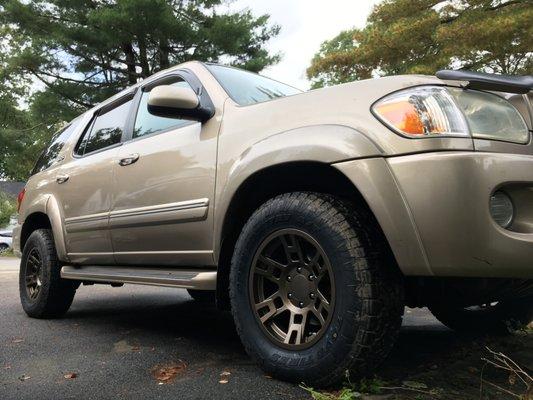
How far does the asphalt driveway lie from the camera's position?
7.58 ft

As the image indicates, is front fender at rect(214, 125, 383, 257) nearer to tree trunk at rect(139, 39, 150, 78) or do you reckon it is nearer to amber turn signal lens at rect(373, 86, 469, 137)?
amber turn signal lens at rect(373, 86, 469, 137)

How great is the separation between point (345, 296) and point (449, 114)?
83cm

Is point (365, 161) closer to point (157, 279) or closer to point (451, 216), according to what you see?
point (451, 216)

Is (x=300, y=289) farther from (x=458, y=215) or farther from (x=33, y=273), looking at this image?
(x=33, y=273)

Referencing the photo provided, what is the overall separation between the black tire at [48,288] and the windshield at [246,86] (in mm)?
2154

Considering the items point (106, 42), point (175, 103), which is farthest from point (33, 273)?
point (106, 42)

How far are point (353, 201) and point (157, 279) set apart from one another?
4.32ft

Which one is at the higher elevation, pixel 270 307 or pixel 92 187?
pixel 92 187

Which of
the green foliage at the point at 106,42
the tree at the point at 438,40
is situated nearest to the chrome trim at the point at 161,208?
the tree at the point at 438,40

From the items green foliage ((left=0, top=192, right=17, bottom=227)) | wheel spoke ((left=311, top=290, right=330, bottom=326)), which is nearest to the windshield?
wheel spoke ((left=311, top=290, right=330, bottom=326))

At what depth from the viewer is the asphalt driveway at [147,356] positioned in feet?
7.58

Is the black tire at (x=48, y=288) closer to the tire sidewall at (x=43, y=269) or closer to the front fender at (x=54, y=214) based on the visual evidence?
the tire sidewall at (x=43, y=269)

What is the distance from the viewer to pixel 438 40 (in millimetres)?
11578

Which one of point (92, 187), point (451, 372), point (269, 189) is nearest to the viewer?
point (451, 372)
